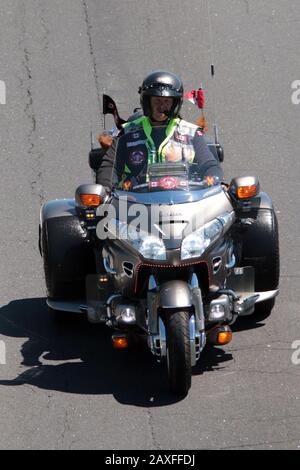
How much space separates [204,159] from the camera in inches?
390

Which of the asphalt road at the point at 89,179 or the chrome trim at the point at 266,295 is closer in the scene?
the asphalt road at the point at 89,179

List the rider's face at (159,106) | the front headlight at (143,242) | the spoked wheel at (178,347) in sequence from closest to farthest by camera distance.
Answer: the spoked wheel at (178,347)
the front headlight at (143,242)
the rider's face at (159,106)

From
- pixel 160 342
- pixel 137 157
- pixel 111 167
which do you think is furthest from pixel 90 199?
pixel 160 342

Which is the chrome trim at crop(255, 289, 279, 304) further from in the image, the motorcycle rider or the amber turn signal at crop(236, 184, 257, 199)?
the motorcycle rider

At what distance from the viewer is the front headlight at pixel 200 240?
29.0 feet

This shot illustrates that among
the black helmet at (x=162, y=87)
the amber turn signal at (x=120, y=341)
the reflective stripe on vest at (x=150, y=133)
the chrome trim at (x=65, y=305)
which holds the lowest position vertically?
the amber turn signal at (x=120, y=341)

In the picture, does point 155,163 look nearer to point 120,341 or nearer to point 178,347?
point 120,341

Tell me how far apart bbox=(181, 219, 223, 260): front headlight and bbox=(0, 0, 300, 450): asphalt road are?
3.07 ft

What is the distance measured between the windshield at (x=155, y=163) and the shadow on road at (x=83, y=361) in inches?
48.3

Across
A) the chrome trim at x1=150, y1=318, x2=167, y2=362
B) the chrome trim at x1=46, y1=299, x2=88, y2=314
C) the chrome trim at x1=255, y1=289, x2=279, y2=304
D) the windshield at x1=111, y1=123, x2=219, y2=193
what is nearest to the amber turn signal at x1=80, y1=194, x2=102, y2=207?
the windshield at x1=111, y1=123, x2=219, y2=193

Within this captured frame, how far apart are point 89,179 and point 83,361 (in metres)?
3.78

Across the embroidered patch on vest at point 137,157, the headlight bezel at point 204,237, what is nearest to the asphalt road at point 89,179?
the headlight bezel at point 204,237

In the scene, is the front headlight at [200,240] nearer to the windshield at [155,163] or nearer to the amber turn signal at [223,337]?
the windshield at [155,163]

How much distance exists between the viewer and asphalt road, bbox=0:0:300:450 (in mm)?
8477
